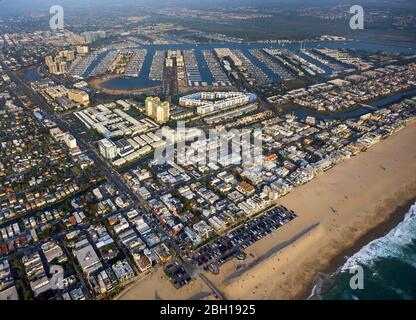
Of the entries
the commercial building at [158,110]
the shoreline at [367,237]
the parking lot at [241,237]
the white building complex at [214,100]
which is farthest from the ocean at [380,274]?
the commercial building at [158,110]

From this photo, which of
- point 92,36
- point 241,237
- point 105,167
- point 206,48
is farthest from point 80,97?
point 92,36

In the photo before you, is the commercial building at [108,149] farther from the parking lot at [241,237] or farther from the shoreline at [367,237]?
the shoreline at [367,237]

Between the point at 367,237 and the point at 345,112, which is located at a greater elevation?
the point at 345,112

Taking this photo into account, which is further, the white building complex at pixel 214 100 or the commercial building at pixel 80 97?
the commercial building at pixel 80 97

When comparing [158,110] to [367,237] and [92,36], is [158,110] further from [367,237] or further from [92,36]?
[92,36]

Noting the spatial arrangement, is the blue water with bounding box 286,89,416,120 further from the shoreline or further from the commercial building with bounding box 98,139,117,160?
the commercial building with bounding box 98,139,117,160

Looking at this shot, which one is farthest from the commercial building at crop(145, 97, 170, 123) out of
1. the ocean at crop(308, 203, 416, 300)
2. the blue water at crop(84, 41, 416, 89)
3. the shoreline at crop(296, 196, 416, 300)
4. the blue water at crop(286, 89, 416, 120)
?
the ocean at crop(308, 203, 416, 300)
